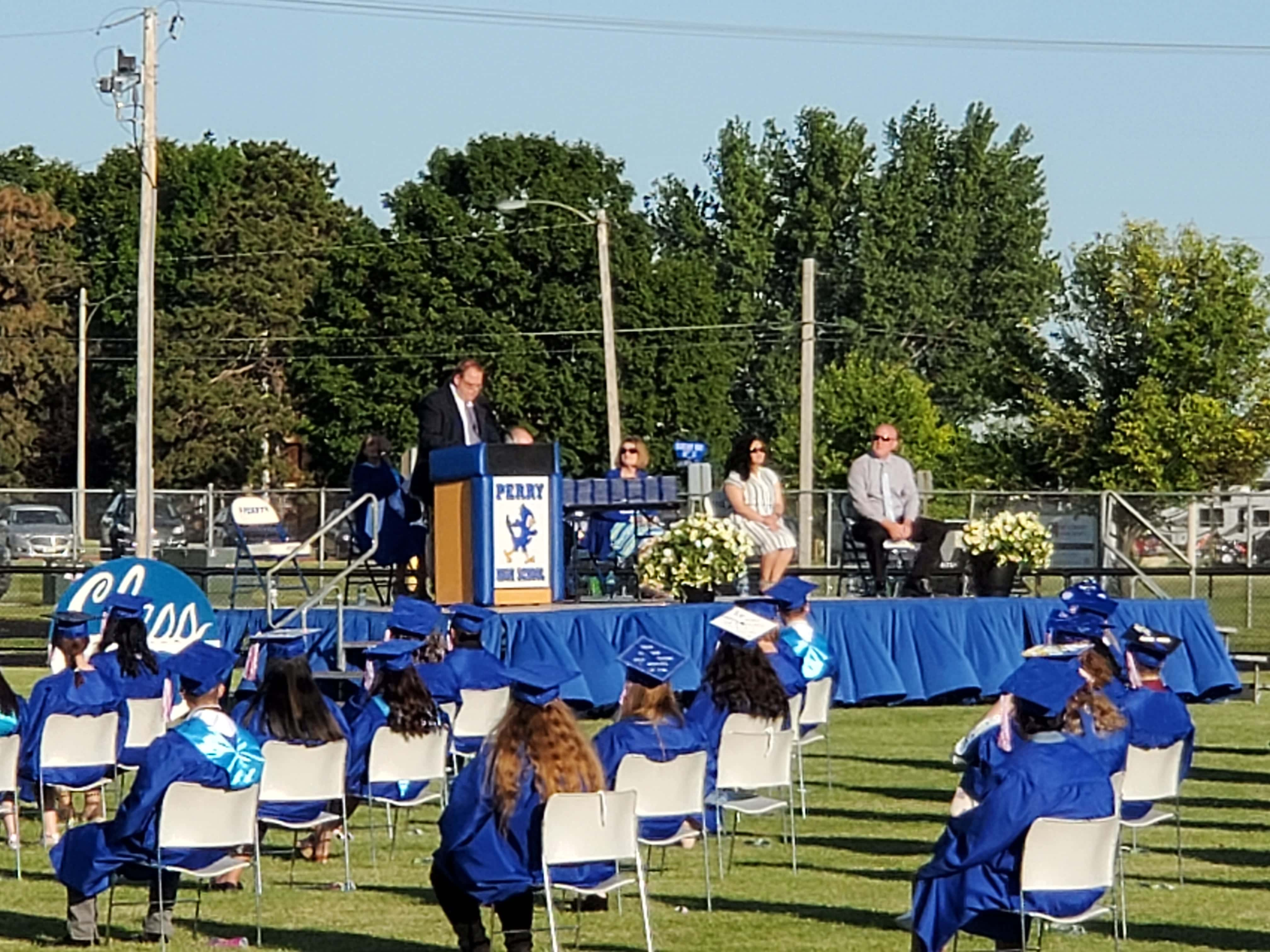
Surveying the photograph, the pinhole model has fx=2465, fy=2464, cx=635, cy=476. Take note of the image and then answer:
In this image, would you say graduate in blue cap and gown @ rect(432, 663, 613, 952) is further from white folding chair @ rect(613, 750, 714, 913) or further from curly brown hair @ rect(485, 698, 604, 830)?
white folding chair @ rect(613, 750, 714, 913)

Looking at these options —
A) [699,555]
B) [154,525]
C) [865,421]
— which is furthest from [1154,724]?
[865,421]

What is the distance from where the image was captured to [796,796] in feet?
51.1

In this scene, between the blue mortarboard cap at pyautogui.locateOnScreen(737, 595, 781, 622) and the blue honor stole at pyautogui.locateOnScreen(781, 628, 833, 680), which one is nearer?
the blue mortarboard cap at pyautogui.locateOnScreen(737, 595, 781, 622)

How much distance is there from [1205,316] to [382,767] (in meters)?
39.8

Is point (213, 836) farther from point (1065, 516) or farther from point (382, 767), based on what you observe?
point (1065, 516)

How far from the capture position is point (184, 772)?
30.5ft

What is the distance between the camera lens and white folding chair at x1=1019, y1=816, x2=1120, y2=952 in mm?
8031

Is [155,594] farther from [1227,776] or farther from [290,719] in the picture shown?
[1227,776]

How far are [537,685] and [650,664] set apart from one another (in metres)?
1.65

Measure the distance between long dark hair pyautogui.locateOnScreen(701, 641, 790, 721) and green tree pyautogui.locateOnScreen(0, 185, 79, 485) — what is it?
62929 millimetres

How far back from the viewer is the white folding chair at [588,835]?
8523 mm

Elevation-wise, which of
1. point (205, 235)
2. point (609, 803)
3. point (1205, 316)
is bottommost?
point (609, 803)

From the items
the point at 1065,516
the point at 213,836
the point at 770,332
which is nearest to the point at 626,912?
the point at 213,836

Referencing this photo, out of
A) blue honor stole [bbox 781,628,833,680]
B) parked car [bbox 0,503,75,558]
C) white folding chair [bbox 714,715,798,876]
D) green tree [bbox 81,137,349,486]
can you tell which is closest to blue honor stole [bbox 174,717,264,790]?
white folding chair [bbox 714,715,798,876]
